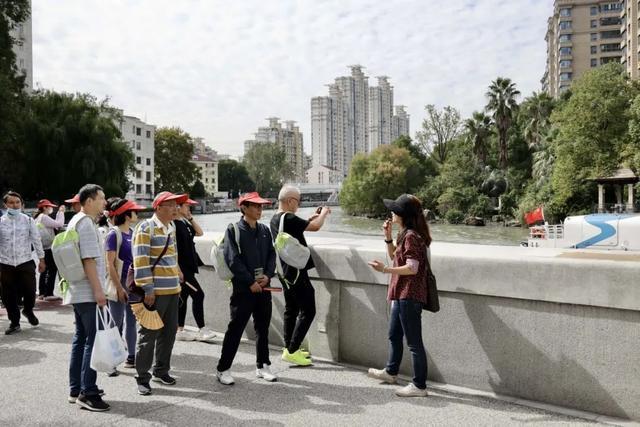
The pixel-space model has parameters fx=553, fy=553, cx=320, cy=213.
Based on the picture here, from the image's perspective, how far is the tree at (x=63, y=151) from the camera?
132 feet

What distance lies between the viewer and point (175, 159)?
9150 centimetres

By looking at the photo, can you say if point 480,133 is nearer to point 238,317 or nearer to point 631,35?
point 631,35

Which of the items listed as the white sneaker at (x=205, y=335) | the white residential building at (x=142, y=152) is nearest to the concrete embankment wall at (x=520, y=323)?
the white sneaker at (x=205, y=335)

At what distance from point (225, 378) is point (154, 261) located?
1208mm

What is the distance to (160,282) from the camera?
4.80m

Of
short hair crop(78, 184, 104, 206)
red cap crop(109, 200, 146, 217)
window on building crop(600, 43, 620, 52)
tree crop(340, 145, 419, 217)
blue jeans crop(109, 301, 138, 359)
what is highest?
window on building crop(600, 43, 620, 52)

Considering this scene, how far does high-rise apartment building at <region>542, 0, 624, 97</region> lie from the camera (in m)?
96.8

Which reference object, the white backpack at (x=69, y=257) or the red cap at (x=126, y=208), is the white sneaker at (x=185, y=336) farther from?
the white backpack at (x=69, y=257)

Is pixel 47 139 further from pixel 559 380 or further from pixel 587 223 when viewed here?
pixel 559 380

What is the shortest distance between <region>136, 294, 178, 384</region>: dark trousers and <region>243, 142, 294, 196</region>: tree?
136795 millimetres

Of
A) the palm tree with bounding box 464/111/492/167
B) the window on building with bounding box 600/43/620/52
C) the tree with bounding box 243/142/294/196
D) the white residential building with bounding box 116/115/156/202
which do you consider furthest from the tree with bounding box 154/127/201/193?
the window on building with bounding box 600/43/620/52

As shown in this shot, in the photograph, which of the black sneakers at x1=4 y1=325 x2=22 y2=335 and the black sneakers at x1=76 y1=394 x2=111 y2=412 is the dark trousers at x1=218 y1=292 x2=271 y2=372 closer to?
the black sneakers at x1=76 y1=394 x2=111 y2=412

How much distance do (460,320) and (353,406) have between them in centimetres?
119

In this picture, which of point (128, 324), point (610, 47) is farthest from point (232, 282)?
point (610, 47)
